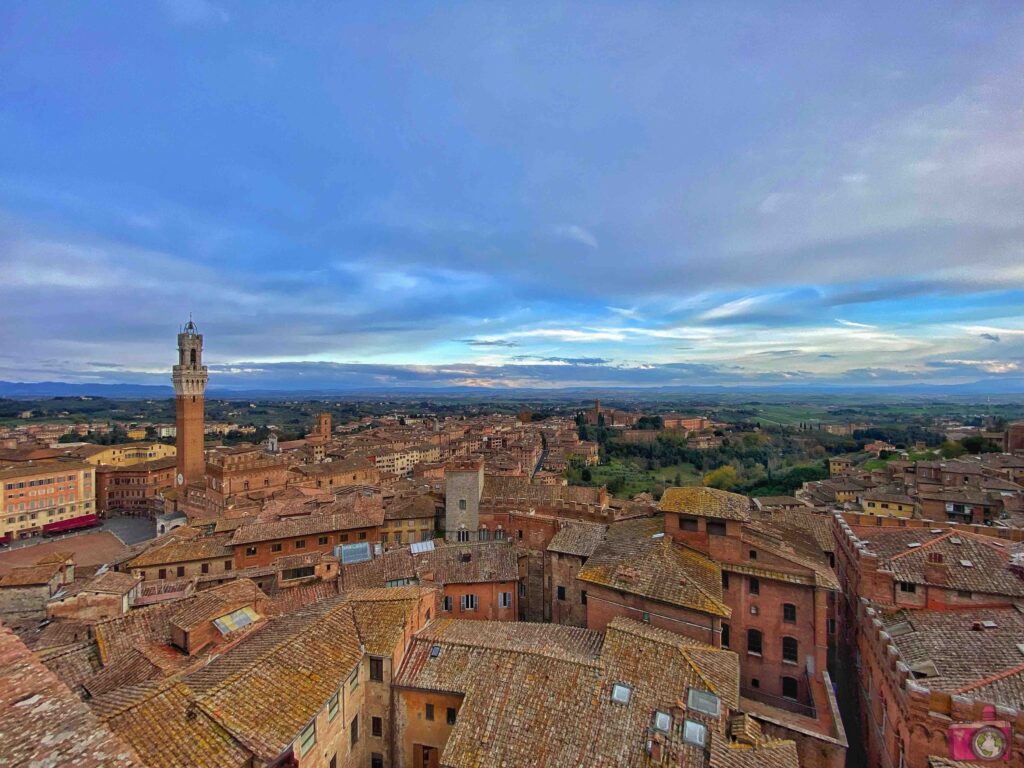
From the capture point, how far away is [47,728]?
645cm

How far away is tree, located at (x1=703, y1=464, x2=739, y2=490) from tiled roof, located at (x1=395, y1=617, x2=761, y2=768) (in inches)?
2841

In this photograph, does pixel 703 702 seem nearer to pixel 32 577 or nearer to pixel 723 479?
pixel 32 577

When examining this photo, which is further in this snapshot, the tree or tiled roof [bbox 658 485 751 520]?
the tree

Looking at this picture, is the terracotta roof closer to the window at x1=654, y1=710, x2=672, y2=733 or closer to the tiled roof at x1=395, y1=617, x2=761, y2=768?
the tiled roof at x1=395, y1=617, x2=761, y2=768

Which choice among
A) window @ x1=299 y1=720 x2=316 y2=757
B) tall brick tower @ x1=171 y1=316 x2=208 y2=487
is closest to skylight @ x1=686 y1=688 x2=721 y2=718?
window @ x1=299 y1=720 x2=316 y2=757

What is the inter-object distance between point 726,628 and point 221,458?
64916 mm

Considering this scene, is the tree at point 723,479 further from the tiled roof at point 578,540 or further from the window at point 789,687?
the window at point 789,687

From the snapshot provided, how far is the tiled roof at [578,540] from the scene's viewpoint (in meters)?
26.0

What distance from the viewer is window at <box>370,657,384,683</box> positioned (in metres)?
15.6

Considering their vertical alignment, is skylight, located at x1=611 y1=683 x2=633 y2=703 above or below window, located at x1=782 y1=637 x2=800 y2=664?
above

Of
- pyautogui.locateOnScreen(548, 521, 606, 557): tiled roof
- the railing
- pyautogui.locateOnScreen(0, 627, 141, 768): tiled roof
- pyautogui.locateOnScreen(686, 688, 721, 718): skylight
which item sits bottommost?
the railing

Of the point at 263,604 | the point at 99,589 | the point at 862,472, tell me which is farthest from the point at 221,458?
the point at 862,472

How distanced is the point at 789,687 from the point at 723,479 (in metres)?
71.5

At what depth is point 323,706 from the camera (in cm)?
1288
